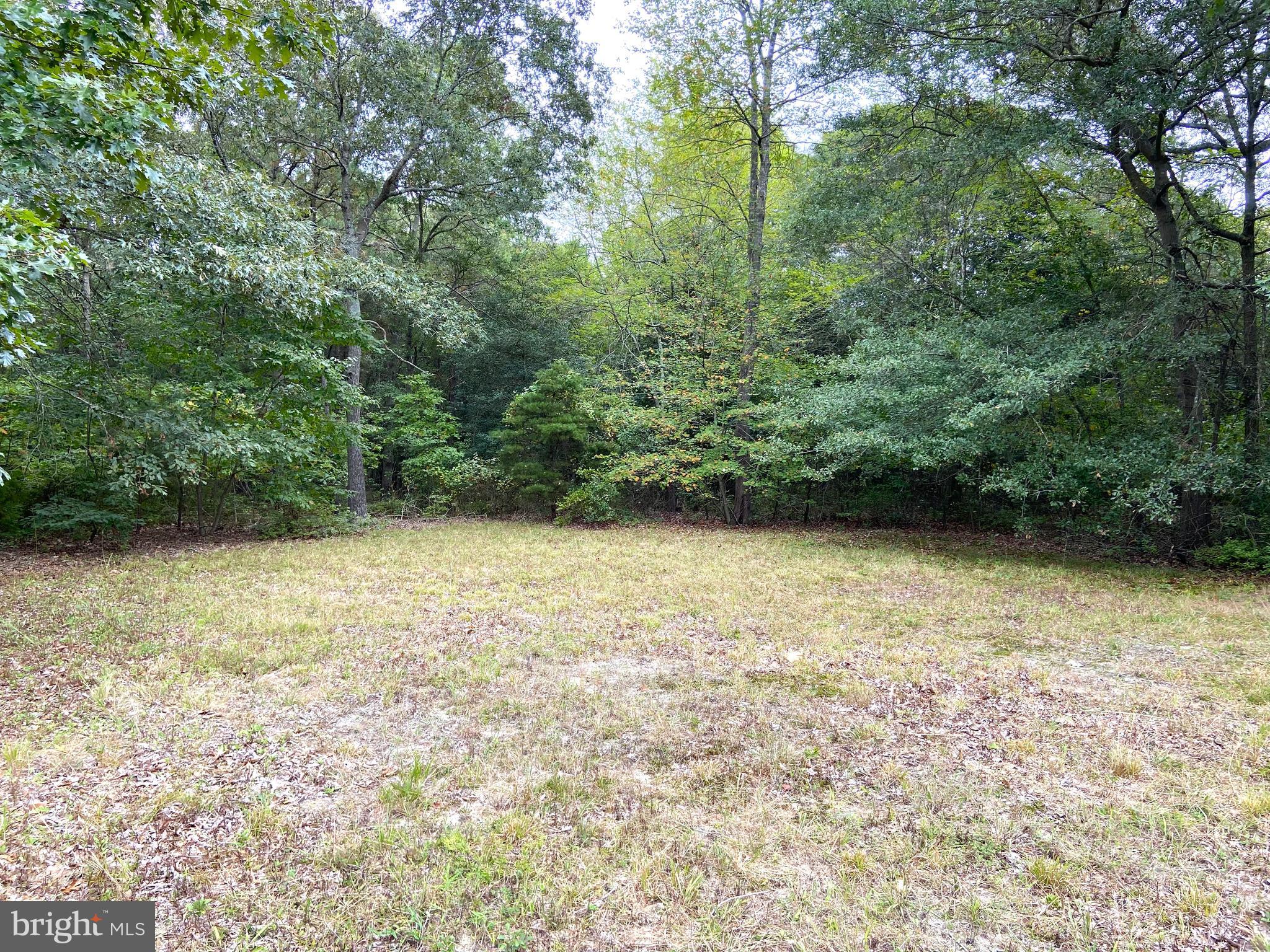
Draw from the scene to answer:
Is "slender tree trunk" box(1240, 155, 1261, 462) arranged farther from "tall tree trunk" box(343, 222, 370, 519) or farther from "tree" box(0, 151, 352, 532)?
"tall tree trunk" box(343, 222, 370, 519)

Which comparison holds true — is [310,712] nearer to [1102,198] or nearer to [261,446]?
[261,446]

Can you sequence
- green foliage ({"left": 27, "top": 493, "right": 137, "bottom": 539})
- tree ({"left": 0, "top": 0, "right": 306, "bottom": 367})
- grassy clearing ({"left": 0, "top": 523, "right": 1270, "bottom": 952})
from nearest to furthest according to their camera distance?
grassy clearing ({"left": 0, "top": 523, "right": 1270, "bottom": 952}), tree ({"left": 0, "top": 0, "right": 306, "bottom": 367}), green foliage ({"left": 27, "top": 493, "right": 137, "bottom": 539})

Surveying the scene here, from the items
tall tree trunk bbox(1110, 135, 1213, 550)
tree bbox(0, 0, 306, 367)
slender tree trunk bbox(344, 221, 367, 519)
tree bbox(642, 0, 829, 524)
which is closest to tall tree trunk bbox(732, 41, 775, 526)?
tree bbox(642, 0, 829, 524)

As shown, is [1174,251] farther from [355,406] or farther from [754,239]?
[355,406]

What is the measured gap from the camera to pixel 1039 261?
31.4 ft

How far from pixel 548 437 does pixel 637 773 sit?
10638 millimetres

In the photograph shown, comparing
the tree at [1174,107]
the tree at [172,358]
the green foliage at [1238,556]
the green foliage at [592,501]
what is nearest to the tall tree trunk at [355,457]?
the tree at [172,358]

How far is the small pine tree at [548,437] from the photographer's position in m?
12.6

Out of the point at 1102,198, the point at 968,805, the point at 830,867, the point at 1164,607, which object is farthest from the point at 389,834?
the point at 1102,198

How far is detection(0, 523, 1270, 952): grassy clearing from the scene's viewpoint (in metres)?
1.94

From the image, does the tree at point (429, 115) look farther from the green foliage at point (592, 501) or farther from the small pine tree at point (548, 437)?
the green foliage at point (592, 501)

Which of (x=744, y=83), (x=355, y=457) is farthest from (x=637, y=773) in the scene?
(x=744, y=83)

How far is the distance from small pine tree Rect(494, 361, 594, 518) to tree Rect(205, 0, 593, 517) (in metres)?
3.29

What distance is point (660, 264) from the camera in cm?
1349
